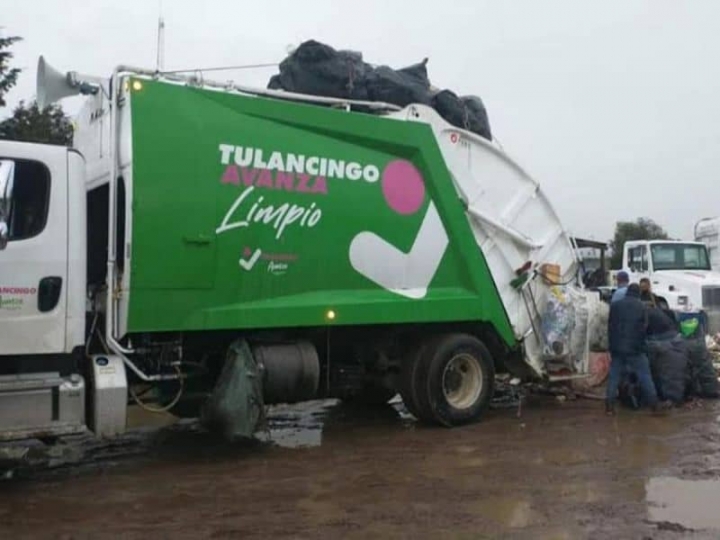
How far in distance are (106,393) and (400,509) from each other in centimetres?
231

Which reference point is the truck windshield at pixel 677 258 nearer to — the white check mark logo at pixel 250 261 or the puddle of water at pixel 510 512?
the white check mark logo at pixel 250 261

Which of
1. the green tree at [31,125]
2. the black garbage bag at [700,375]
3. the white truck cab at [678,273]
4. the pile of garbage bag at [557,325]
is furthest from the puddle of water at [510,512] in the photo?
the green tree at [31,125]

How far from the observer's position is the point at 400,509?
5633 millimetres

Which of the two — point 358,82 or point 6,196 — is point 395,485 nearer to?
point 6,196

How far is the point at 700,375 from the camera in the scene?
33.4 ft

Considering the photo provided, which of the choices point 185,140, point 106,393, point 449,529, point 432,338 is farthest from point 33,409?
point 432,338

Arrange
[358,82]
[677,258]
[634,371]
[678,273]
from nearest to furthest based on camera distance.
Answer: [358,82] → [634,371] → [678,273] → [677,258]

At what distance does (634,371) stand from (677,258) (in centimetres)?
1045

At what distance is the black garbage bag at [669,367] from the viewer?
9.72 metres

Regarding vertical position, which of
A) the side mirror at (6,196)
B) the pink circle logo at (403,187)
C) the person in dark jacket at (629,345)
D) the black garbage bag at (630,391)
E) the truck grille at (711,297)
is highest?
the pink circle logo at (403,187)

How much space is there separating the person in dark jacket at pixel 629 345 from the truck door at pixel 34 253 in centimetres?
585

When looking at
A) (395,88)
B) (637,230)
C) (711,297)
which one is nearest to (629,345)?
(395,88)

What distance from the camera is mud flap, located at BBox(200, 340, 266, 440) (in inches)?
271

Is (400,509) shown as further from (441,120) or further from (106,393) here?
(441,120)
